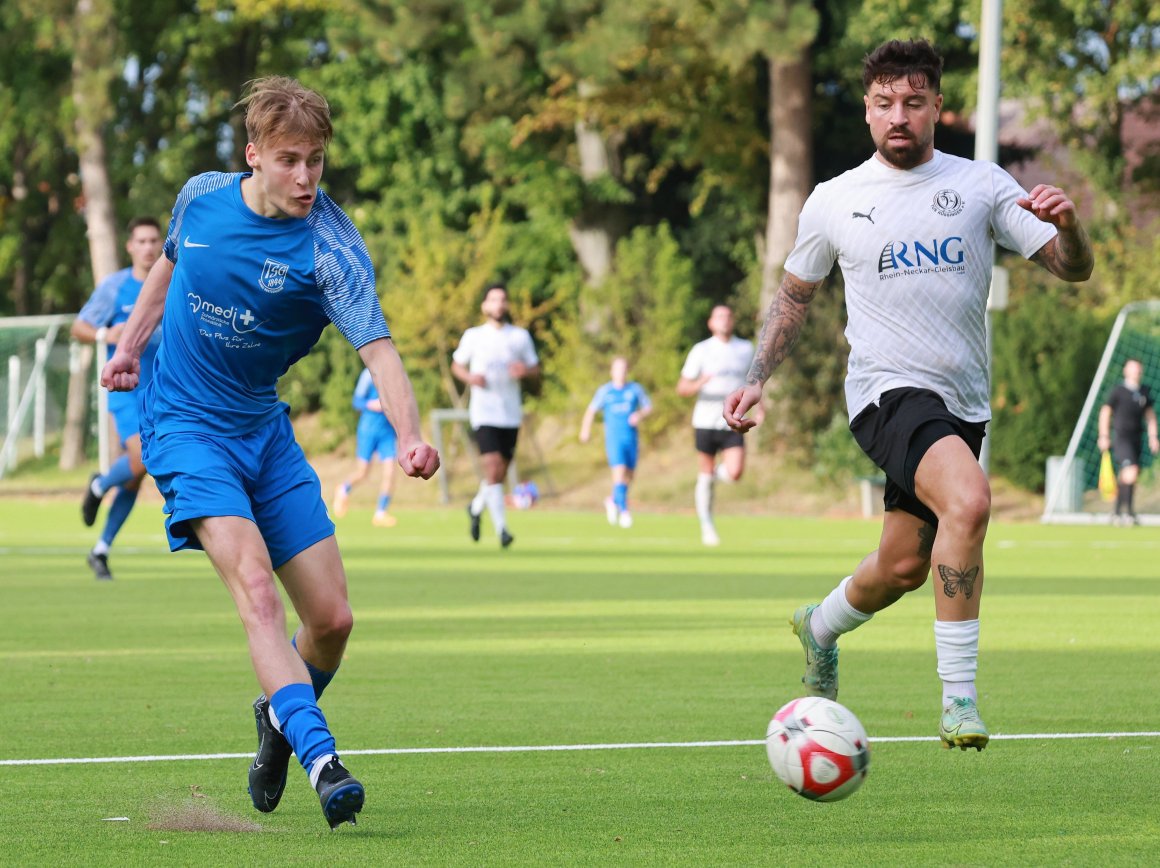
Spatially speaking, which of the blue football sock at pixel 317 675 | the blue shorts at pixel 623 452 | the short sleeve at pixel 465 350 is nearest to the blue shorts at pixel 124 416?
the short sleeve at pixel 465 350

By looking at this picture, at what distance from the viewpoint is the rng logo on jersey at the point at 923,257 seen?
7.11 meters

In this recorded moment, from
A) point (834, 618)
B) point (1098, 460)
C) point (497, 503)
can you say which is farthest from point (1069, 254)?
point (1098, 460)

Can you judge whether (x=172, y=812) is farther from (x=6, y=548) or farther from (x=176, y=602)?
(x=6, y=548)

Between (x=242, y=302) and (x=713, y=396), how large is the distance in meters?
15.8

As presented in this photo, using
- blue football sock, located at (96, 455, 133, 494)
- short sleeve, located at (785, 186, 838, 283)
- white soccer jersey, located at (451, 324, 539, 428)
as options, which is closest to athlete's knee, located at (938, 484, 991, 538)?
short sleeve, located at (785, 186, 838, 283)

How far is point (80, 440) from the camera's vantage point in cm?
4391

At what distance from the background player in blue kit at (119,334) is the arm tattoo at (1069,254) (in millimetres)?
7038

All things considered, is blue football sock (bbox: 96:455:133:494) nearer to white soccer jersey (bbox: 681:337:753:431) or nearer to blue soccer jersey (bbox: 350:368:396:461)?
white soccer jersey (bbox: 681:337:753:431)

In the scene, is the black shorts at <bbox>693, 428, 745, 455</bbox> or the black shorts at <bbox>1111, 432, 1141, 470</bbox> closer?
the black shorts at <bbox>693, 428, 745, 455</bbox>

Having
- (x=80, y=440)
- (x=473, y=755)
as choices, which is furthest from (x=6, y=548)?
(x=80, y=440)

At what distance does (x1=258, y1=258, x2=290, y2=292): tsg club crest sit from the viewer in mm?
6117

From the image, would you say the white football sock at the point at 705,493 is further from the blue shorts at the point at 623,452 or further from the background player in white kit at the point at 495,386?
the blue shorts at the point at 623,452

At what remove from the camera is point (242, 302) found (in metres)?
6.17

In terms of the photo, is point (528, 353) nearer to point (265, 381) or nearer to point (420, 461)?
point (265, 381)
